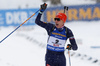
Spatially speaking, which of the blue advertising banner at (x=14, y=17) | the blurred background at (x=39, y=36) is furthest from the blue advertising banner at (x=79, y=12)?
the blue advertising banner at (x=14, y=17)

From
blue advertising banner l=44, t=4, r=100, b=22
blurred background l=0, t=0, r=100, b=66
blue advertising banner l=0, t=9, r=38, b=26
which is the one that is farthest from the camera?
blue advertising banner l=44, t=4, r=100, b=22

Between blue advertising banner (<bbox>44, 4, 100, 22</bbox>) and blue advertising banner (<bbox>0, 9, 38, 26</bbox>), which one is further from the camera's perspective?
blue advertising banner (<bbox>44, 4, 100, 22</bbox>)

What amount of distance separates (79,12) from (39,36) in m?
7.17

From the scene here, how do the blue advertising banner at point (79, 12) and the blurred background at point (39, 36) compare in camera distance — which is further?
the blue advertising banner at point (79, 12)

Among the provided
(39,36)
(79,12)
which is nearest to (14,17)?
(39,36)

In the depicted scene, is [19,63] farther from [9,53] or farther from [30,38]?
[30,38]

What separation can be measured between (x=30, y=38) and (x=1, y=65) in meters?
6.59

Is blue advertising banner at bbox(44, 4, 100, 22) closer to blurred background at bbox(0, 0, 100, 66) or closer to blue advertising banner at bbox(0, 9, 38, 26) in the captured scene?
blurred background at bbox(0, 0, 100, 66)

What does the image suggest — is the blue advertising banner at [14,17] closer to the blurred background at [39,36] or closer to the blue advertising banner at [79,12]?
the blurred background at [39,36]

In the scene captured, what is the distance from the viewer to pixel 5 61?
29.2 ft

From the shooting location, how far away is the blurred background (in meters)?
9.32

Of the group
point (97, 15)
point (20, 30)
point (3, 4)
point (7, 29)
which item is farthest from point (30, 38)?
point (3, 4)

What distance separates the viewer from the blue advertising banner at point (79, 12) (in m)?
20.6

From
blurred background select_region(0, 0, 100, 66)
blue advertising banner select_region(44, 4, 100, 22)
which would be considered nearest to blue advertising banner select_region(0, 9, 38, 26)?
blurred background select_region(0, 0, 100, 66)
